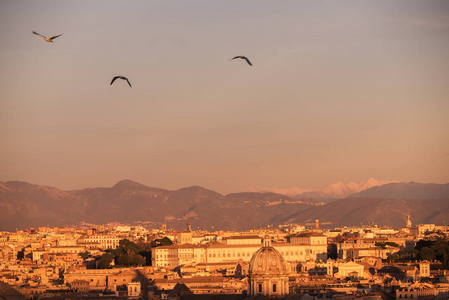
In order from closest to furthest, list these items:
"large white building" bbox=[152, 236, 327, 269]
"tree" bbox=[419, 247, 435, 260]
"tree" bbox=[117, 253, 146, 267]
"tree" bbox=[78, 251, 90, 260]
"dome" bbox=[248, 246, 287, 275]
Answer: "dome" bbox=[248, 246, 287, 275]
"tree" bbox=[419, 247, 435, 260]
"tree" bbox=[117, 253, 146, 267]
"large white building" bbox=[152, 236, 327, 269]
"tree" bbox=[78, 251, 90, 260]

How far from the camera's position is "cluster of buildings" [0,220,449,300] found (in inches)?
3263

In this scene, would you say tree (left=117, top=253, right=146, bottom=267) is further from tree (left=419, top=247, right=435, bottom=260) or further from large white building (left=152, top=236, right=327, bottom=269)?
tree (left=419, top=247, right=435, bottom=260)

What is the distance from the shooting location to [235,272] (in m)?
119

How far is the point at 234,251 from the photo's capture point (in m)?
136

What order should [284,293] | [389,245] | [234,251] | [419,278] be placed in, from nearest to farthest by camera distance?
[284,293], [419,278], [234,251], [389,245]

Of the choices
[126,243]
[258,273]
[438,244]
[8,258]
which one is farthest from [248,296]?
[8,258]

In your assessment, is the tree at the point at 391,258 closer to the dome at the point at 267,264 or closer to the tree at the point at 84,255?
the tree at the point at 84,255

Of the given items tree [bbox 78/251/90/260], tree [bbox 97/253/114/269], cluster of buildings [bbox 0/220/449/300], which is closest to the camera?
cluster of buildings [bbox 0/220/449/300]

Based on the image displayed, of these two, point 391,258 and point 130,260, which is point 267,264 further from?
point 130,260

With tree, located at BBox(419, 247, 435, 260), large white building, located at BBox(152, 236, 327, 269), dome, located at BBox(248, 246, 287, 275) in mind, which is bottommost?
dome, located at BBox(248, 246, 287, 275)

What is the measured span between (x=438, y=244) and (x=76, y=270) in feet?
96.9

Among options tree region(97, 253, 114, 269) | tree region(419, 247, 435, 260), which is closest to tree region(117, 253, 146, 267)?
tree region(97, 253, 114, 269)

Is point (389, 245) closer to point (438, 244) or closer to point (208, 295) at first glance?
point (438, 244)

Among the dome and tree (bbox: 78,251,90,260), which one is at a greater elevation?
tree (bbox: 78,251,90,260)
